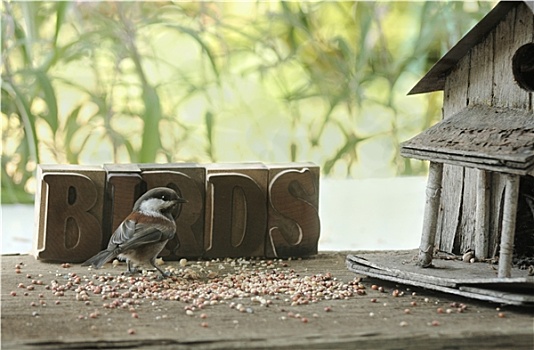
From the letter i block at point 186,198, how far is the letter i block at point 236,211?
0.02 meters

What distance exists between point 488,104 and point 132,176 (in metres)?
0.76

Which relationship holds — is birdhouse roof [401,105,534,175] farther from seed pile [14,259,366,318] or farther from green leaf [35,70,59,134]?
green leaf [35,70,59,134]

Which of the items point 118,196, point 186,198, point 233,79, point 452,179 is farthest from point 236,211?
point 233,79

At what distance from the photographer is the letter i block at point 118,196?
6.18 ft

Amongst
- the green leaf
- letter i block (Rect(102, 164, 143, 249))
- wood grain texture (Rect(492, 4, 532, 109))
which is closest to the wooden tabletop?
letter i block (Rect(102, 164, 143, 249))

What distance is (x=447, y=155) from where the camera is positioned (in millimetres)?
1567

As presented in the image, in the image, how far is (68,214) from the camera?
1.86 metres

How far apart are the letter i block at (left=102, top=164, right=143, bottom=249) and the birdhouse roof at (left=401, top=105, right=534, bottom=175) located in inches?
23.8

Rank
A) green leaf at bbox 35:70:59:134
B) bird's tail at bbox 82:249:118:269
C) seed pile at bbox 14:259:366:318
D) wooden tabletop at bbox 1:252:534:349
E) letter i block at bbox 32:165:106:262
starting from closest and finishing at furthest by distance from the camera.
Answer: wooden tabletop at bbox 1:252:534:349 → seed pile at bbox 14:259:366:318 → bird's tail at bbox 82:249:118:269 → letter i block at bbox 32:165:106:262 → green leaf at bbox 35:70:59:134

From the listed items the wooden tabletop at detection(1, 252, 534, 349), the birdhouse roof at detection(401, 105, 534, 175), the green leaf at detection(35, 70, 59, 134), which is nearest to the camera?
the wooden tabletop at detection(1, 252, 534, 349)

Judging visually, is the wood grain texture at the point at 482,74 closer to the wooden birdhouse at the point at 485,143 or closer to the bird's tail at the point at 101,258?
the wooden birdhouse at the point at 485,143

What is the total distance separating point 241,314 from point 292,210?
50 centimetres

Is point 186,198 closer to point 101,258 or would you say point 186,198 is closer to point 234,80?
point 101,258

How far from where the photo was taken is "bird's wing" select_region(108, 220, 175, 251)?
67.3 inches
